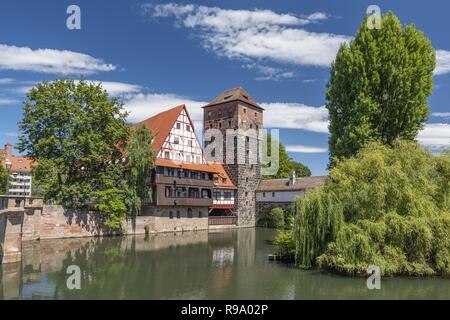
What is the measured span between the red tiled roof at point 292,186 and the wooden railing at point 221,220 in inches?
232

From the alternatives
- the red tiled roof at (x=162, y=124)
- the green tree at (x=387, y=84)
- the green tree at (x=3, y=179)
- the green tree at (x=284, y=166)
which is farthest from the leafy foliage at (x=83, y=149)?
the green tree at (x=284, y=166)

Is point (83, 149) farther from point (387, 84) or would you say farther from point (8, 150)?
point (8, 150)

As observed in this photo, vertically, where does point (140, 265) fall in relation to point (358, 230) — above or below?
below

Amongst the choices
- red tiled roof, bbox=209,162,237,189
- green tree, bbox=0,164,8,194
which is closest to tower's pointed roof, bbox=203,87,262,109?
red tiled roof, bbox=209,162,237,189

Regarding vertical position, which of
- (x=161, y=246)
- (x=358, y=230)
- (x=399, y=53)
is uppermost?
(x=399, y=53)

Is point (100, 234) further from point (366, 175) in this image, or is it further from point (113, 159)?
point (366, 175)

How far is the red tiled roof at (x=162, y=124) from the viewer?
123 feet

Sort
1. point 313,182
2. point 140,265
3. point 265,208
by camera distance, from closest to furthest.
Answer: point 140,265 → point 313,182 → point 265,208

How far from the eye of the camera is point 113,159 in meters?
32.7

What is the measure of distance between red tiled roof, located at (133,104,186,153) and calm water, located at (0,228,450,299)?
51.7 ft

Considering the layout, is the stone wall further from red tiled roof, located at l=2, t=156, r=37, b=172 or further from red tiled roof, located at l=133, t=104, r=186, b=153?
red tiled roof, located at l=2, t=156, r=37, b=172

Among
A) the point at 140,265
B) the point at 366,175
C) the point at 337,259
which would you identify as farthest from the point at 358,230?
the point at 140,265

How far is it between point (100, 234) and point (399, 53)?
89.2 ft

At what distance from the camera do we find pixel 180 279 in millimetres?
15547
